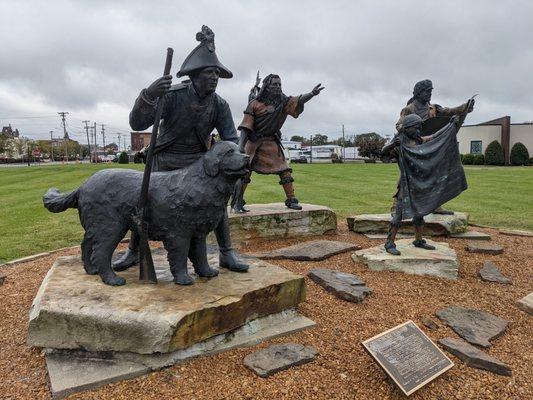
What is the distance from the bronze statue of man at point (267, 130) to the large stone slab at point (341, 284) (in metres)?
2.59

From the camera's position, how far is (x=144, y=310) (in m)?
3.16

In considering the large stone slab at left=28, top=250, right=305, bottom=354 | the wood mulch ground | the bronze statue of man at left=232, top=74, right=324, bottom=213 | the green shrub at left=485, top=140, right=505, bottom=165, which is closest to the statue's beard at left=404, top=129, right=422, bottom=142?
the wood mulch ground

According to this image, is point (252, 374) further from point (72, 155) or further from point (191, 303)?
point (72, 155)

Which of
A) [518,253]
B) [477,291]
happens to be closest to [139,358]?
[477,291]

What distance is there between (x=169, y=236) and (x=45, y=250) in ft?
15.4

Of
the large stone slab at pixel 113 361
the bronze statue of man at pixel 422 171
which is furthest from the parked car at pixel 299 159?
the large stone slab at pixel 113 361

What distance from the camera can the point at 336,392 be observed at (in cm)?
296

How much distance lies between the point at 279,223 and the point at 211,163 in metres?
3.93

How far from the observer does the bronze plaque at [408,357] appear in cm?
293

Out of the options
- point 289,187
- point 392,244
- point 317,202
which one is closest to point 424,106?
point 289,187

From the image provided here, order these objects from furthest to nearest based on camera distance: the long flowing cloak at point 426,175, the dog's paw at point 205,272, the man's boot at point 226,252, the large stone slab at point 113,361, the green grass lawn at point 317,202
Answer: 1. the green grass lawn at point 317,202
2. the long flowing cloak at point 426,175
3. the man's boot at point 226,252
4. the dog's paw at point 205,272
5. the large stone slab at point 113,361

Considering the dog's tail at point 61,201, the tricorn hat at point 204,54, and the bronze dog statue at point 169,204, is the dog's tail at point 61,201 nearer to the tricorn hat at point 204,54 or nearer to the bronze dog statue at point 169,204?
the bronze dog statue at point 169,204

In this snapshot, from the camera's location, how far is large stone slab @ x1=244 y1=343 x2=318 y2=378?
3120mm

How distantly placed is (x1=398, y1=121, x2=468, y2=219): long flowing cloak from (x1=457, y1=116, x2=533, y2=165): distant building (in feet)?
136
